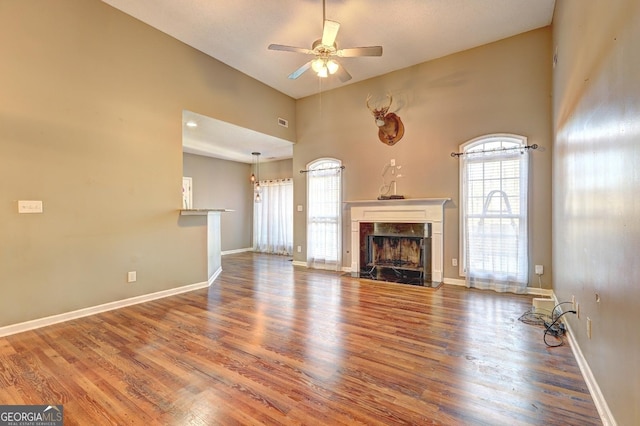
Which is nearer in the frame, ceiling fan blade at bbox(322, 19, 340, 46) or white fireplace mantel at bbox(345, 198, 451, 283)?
ceiling fan blade at bbox(322, 19, 340, 46)

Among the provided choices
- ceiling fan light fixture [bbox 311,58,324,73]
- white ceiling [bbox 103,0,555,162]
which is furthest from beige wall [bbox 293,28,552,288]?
ceiling fan light fixture [bbox 311,58,324,73]

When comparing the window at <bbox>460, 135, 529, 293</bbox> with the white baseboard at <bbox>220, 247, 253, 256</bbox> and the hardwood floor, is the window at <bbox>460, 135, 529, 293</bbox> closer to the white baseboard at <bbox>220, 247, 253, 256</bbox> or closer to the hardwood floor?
the hardwood floor

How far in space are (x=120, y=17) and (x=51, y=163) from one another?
2.07m

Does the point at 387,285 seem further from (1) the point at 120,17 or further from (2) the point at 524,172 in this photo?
(1) the point at 120,17

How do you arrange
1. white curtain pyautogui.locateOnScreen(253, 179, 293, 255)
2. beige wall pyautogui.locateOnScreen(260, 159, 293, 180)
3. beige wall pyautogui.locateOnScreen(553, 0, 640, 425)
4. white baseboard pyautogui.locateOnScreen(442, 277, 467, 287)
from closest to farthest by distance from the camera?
1. beige wall pyautogui.locateOnScreen(553, 0, 640, 425)
2. white baseboard pyautogui.locateOnScreen(442, 277, 467, 287)
3. white curtain pyautogui.locateOnScreen(253, 179, 293, 255)
4. beige wall pyautogui.locateOnScreen(260, 159, 293, 180)

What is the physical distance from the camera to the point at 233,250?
360 inches

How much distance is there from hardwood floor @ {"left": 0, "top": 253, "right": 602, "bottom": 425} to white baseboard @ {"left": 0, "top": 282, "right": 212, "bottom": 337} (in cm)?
14

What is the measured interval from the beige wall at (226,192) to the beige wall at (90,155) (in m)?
3.82

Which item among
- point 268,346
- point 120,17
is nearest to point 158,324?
point 268,346

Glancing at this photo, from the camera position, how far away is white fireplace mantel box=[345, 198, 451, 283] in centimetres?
504

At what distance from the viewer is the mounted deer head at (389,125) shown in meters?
5.32

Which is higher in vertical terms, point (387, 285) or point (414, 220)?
point (414, 220)

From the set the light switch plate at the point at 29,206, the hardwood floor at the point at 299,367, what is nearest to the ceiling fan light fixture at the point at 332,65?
the hardwood floor at the point at 299,367

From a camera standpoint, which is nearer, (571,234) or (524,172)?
(571,234)
